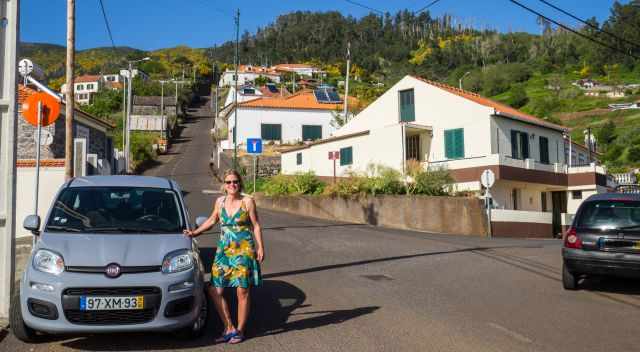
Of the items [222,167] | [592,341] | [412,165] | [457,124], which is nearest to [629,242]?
[592,341]

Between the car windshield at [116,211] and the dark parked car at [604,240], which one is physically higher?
the car windshield at [116,211]

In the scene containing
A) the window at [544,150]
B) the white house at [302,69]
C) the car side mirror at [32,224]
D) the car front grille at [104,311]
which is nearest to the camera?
the car front grille at [104,311]

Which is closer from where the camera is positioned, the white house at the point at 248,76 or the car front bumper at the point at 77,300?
the car front bumper at the point at 77,300

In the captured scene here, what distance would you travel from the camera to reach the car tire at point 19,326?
612cm

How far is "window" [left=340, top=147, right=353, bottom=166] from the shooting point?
36.1m

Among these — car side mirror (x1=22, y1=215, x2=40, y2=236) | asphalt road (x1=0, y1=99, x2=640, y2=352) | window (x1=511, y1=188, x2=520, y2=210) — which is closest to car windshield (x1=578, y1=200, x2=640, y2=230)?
asphalt road (x1=0, y1=99, x2=640, y2=352)

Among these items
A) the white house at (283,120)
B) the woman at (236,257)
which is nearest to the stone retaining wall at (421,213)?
the woman at (236,257)

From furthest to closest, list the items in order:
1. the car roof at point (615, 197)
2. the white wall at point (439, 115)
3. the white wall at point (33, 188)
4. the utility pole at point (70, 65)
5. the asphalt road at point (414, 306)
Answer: the white wall at point (439, 115)
the white wall at point (33, 188)
the utility pole at point (70, 65)
the car roof at point (615, 197)
the asphalt road at point (414, 306)

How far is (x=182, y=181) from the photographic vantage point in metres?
39.4

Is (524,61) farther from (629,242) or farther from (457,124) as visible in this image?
(629,242)

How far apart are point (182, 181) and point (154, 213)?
3282 cm

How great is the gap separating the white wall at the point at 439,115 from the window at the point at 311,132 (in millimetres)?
15789

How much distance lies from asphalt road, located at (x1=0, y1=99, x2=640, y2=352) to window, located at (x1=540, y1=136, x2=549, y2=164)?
Answer: 2100cm

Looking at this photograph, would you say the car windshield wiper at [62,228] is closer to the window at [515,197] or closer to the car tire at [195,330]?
the car tire at [195,330]
